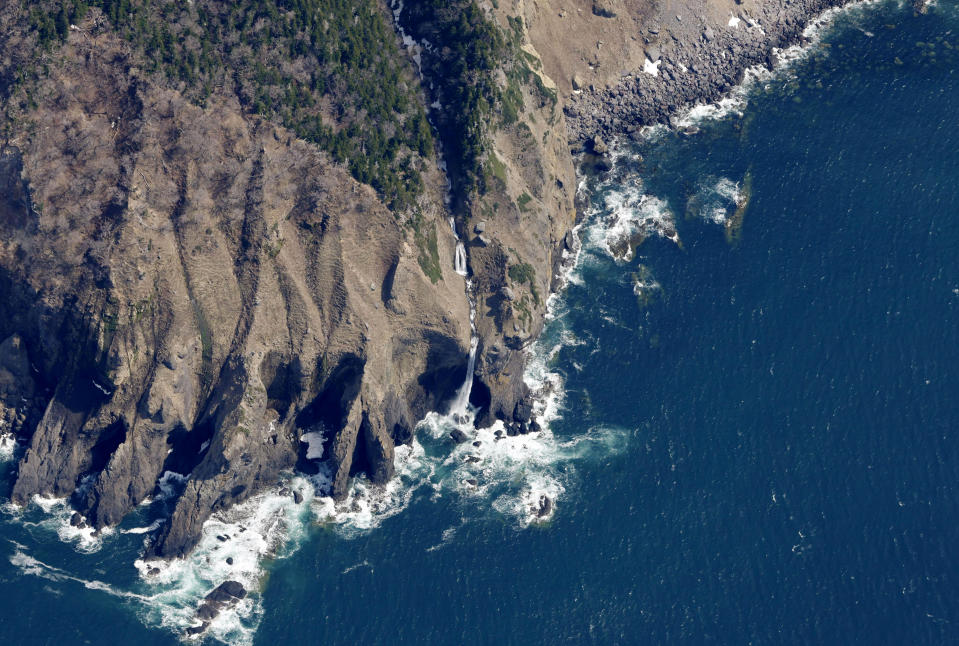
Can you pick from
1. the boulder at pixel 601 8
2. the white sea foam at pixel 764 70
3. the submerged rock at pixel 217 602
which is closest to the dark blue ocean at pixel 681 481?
the submerged rock at pixel 217 602

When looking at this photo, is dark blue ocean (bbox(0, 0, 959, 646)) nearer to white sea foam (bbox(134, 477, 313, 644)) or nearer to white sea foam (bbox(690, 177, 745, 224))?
white sea foam (bbox(134, 477, 313, 644))

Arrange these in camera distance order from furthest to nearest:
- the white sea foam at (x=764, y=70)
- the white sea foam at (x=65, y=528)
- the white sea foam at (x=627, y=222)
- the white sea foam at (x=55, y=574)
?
1. the white sea foam at (x=764, y=70)
2. the white sea foam at (x=627, y=222)
3. the white sea foam at (x=65, y=528)
4. the white sea foam at (x=55, y=574)

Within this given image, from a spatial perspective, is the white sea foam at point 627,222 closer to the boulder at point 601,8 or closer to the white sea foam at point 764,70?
the white sea foam at point 764,70

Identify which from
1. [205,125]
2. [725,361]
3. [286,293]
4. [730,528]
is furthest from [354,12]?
[730,528]

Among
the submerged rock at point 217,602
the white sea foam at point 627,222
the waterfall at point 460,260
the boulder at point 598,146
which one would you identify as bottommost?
the submerged rock at point 217,602

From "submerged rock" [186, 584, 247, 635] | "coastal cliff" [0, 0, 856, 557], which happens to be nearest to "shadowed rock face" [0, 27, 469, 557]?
"coastal cliff" [0, 0, 856, 557]

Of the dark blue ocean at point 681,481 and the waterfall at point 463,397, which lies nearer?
the dark blue ocean at point 681,481

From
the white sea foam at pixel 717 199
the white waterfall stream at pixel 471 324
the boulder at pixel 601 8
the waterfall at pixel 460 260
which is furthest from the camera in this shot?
the boulder at pixel 601 8
